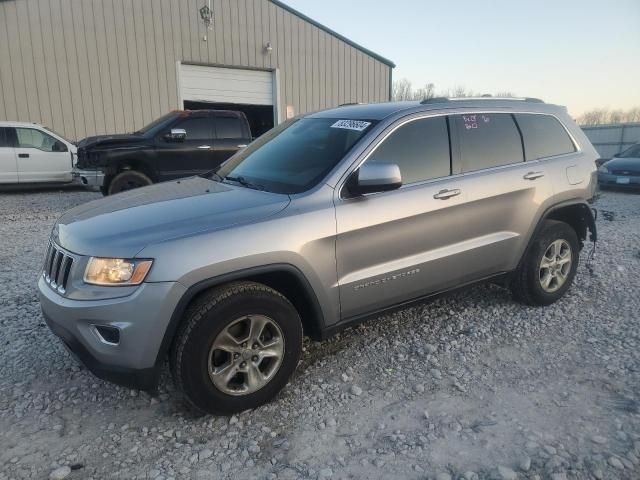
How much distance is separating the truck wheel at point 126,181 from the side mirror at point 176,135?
0.85 meters

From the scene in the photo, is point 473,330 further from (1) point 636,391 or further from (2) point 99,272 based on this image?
(2) point 99,272

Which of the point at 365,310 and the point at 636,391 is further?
the point at 365,310

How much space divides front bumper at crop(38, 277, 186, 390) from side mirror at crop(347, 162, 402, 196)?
125 centimetres

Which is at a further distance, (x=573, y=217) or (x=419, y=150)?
(x=573, y=217)

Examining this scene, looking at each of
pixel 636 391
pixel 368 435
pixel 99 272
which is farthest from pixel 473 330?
pixel 99 272

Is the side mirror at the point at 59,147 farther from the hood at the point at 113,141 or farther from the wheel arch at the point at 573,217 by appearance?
the wheel arch at the point at 573,217

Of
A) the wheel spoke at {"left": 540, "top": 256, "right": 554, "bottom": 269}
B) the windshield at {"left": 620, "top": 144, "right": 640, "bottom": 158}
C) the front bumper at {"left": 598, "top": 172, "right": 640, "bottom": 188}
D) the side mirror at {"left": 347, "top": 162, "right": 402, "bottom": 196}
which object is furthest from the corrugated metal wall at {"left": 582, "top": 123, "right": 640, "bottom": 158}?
the side mirror at {"left": 347, "top": 162, "right": 402, "bottom": 196}

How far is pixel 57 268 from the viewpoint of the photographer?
9.49 ft

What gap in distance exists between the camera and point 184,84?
1574 cm

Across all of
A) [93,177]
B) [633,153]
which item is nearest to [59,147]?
[93,177]

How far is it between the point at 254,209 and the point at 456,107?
6.34ft

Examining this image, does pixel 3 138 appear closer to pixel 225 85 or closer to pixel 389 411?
pixel 225 85

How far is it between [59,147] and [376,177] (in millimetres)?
11218

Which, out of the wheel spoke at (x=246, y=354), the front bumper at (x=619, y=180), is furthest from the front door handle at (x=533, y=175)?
the front bumper at (x=619, y=180)
